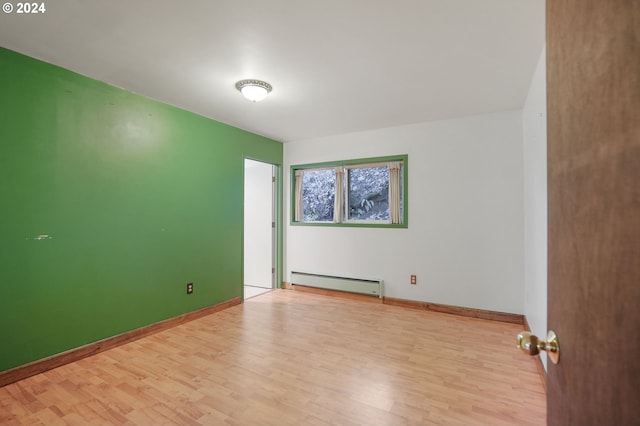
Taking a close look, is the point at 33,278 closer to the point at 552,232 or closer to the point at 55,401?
the point at 55,401

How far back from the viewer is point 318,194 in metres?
4.88

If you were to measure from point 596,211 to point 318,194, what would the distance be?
4.42 meters

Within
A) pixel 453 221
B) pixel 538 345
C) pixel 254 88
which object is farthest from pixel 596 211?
pixel 453 221

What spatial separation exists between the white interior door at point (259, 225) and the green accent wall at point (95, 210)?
1.19m

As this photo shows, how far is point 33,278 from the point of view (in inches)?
89.7

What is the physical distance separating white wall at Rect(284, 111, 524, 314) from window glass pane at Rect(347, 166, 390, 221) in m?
0.23

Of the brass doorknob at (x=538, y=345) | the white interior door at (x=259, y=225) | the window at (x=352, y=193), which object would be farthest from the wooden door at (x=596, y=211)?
the white interior door at (x=259, y=225)

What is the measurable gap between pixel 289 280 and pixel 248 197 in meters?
1.63

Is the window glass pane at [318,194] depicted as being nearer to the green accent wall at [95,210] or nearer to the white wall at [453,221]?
the white wall at [453,221]

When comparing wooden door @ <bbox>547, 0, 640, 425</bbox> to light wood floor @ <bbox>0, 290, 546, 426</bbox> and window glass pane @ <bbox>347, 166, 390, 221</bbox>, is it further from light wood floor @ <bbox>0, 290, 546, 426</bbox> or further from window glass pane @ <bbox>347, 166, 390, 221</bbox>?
window glass pane @ <bbox>347, 166, 390, 221</bbox>

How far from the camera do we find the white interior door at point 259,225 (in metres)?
4.99

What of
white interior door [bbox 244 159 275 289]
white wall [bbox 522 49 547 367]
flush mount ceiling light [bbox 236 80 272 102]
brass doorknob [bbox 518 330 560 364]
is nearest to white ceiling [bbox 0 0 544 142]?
flush mount ceiling light [bbox 236 80 272 102]

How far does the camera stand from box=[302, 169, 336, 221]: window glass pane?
4.74m

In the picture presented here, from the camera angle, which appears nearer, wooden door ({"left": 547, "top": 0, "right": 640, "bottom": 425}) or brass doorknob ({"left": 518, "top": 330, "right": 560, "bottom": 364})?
wooden door ({"left": 547, "top": 0, "right": 640, "bottom": 425})
